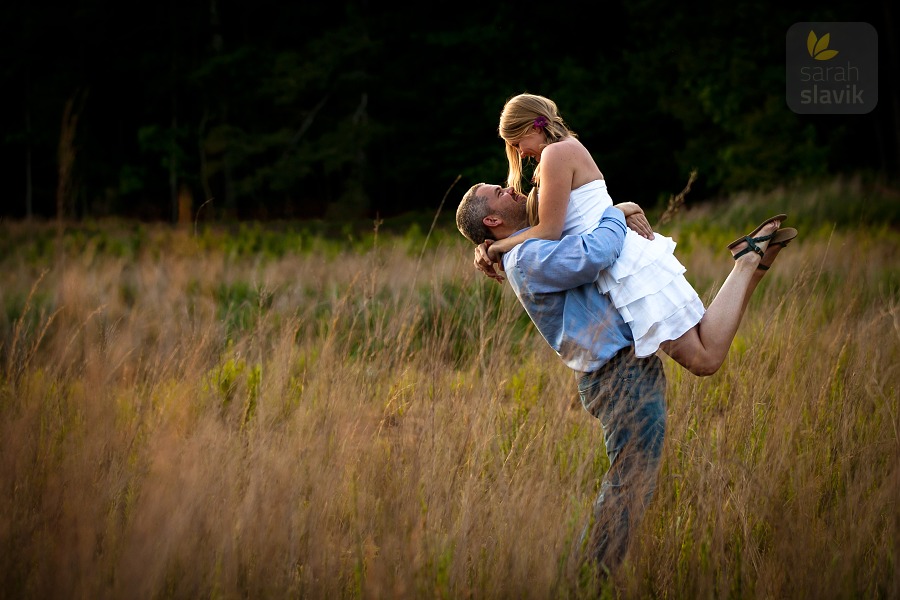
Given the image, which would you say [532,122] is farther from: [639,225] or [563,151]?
[639,225]

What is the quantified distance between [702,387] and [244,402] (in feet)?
6.66

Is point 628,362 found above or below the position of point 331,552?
above

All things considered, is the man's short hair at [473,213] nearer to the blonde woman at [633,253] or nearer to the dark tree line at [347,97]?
the blonde woman at [633,253]

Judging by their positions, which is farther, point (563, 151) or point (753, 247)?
point (753, 247)

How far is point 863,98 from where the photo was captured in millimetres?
19844

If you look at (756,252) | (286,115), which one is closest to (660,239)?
(756,252)

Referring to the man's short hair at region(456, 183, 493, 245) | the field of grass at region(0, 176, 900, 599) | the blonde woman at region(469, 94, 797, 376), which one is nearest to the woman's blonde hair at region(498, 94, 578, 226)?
the blonde woman at region(469, 94, 797, 376)

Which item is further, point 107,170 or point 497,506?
point 107,170

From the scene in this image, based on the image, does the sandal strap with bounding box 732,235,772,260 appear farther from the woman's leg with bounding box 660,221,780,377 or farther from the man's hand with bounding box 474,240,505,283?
the man's hand with bounding box 474,240,505,283

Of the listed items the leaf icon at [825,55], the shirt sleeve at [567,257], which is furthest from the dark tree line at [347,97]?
the shirt sleeve at [567,257]

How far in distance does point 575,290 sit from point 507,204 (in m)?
0.35

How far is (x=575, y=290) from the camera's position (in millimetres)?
2451

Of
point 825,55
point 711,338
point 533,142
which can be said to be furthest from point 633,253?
point 825,55

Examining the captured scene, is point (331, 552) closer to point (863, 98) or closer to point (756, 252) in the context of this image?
point (756, 252)
